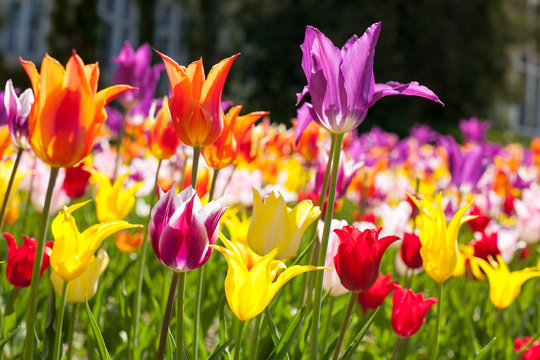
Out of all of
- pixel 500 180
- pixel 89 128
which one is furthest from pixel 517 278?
pixel 500 180

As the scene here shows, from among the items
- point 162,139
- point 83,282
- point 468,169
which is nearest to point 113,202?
point 162,139

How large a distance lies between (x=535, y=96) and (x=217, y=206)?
39562 millimetres

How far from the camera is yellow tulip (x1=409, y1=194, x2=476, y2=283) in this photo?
1083 mm

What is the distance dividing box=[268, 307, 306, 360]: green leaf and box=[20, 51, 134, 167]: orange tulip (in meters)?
0.44

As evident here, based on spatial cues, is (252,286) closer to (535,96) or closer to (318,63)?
(318,63)

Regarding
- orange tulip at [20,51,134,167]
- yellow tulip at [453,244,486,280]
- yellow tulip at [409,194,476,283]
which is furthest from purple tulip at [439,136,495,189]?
orange tulip at [20,51,134,167]

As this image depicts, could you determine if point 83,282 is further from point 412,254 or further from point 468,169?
point 468,169

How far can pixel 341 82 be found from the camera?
1.07 meters

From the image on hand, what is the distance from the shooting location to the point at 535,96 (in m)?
37.1

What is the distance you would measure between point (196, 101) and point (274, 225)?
25 centimetres

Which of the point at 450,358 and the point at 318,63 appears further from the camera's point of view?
the point at 450,358

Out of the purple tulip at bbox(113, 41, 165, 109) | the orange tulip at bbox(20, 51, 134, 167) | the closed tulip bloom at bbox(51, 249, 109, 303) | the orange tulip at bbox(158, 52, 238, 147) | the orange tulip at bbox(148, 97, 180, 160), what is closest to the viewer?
the orange tulip at bbox(20, 51, 134, 167)

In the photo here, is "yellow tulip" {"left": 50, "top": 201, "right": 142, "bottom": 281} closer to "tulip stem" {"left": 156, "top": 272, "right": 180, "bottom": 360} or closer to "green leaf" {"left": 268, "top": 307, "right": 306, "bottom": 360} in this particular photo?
"tulip stem" {"left": 156, "top": 272, "right": 180, "bottom": 360}

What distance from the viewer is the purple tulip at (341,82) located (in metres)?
1.06
